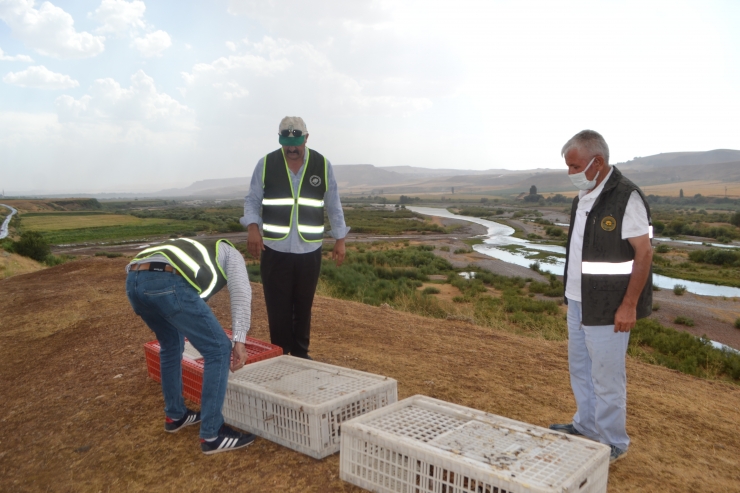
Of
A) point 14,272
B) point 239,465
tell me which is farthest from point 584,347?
point 14,272

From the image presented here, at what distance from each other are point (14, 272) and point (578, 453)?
17801 millimetres

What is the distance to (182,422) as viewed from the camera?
3.49m

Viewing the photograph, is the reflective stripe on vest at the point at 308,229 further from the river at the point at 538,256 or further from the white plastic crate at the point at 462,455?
the river at the point at 538,256

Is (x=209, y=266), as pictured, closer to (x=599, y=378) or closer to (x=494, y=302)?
(x=599, y=378)

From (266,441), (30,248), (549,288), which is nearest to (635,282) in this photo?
(266,441)

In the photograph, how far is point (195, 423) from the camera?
3.56 metres

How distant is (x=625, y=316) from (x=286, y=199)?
268 cm

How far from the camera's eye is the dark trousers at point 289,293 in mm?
4355

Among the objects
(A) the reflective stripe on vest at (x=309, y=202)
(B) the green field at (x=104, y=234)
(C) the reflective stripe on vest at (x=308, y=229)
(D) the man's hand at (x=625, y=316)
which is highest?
(A) the reflective stripe on vest at (x=309, y=202)

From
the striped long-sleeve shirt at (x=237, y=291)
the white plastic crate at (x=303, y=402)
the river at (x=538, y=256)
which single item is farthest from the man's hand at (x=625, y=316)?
the river at (x=538, y=256)

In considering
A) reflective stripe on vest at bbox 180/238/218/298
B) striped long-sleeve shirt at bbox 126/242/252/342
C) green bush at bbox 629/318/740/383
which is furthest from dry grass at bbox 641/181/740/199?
reflective stripe on vest at bbox 180/238/218/298

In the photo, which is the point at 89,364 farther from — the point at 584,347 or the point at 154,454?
the point at 584,347

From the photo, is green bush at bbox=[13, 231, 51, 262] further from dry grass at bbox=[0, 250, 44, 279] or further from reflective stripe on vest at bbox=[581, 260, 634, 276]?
reflective stripe on vest at bbox=[581, 260, 634, 276]

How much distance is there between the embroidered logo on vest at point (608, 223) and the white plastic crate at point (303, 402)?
65.4 inches
